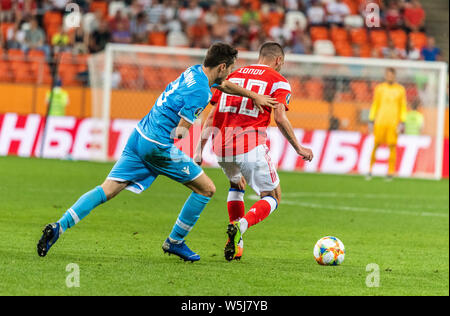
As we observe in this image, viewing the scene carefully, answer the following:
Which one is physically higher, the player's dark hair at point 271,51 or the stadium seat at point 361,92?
the player's dark hair at point 271,51

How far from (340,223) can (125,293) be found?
5633 millimetres

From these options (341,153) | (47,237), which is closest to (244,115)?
(47,237)

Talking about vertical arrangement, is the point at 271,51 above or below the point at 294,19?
below

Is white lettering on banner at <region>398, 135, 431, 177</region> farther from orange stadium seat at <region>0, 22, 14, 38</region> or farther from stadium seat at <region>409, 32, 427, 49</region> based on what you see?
orange stadium seat at <region>0, 22, 14, 38</region>

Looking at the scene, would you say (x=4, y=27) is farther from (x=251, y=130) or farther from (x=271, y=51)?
(x=251, y=130)

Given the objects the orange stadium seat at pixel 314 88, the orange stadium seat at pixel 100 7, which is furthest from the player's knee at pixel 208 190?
the orange stadium seat at pixel 100 7

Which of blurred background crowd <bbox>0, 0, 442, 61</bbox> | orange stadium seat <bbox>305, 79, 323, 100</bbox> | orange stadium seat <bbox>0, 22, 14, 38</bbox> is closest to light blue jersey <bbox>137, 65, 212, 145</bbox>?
orange stadium seat <bbox>305, 79, 323, 100</bbox>

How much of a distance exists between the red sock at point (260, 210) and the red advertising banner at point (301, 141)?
1134 centimetres

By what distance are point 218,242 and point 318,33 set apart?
54.4 feet

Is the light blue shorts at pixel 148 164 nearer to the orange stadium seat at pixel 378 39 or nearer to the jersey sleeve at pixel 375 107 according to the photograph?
the jersey sleeve at pixel 375 107

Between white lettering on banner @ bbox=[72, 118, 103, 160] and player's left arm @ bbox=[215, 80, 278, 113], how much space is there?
39.1 feet

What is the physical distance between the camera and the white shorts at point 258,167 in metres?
7.40

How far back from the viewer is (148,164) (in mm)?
6715
